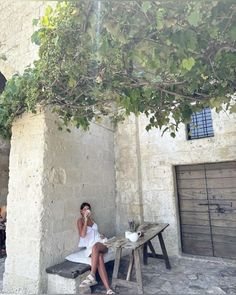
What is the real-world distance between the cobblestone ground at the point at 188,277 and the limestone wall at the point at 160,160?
0.51m

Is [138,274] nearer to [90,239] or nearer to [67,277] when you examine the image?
[67,277]

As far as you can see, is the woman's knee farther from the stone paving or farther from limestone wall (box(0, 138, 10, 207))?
limestone wall (box(0, 138, 10, 207))

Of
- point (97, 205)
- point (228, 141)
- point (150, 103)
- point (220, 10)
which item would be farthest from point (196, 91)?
point (97, 205)

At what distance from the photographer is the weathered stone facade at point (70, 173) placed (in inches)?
140

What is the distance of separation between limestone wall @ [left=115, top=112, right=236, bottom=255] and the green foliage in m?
2.03

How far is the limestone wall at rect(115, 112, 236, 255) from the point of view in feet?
15.3

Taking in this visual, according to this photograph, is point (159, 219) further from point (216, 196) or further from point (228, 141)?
point (228, 141)

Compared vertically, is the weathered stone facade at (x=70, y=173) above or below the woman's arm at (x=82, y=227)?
above

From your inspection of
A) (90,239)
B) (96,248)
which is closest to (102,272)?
(96,248)

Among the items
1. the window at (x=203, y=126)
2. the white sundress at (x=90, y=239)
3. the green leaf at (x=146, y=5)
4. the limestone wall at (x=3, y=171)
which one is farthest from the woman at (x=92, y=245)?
the limestone wall at (x=3, y=171)

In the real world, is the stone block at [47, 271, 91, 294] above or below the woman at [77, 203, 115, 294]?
below

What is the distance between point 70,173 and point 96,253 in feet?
4.33

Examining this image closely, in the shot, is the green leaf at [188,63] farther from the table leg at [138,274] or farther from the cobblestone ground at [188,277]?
the cobblestone ground at [188,277]

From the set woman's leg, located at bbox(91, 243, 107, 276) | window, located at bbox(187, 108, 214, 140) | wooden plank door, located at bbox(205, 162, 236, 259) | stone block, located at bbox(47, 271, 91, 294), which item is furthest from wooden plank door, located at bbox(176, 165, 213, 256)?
stone block, located at bbox(47, 271, 91, 294)
